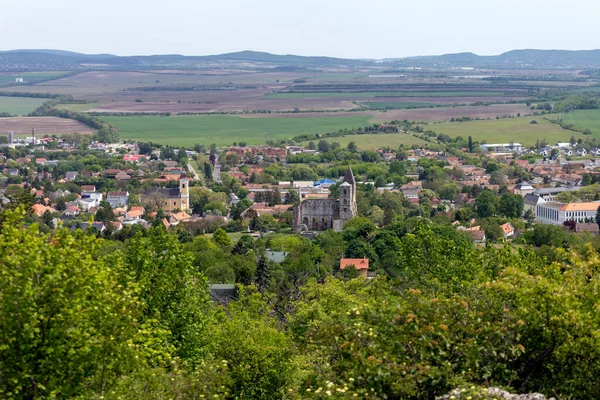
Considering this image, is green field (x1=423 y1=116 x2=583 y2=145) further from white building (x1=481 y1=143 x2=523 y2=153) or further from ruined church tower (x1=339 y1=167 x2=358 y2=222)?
ruined church tower (x1=339 y1=167 x2=358 y2=222)

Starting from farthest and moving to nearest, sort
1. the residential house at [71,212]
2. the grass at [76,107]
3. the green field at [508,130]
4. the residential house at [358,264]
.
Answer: the grass at [76,107]
the green field at [508,130]
the residential house at [71,212]
the residential house at [358,264]

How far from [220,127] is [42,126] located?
27.0 metres

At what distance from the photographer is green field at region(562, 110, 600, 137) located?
15107cm

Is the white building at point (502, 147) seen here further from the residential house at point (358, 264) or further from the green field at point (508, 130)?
the residential house at point (358, 264)

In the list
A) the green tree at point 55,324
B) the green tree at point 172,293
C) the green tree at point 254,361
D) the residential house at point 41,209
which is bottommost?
the residential house at point 41,209

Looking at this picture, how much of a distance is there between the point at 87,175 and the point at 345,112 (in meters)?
86.1

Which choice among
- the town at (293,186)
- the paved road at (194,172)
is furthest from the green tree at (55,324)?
the paved road at (194,172)

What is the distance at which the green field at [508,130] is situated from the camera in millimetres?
141125

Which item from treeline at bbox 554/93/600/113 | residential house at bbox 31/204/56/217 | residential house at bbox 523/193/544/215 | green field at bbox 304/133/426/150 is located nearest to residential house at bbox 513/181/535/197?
residential house at bbox 523/193/544/215

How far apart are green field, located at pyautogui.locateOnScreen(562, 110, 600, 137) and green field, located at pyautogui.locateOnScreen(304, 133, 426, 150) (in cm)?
2562

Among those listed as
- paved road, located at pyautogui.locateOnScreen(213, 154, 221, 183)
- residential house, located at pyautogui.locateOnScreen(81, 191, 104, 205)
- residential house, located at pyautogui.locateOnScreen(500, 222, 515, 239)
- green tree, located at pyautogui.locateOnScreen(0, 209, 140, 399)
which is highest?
green tree, located at pyautogui.locateOnScreen(0, 209, 140, 399)

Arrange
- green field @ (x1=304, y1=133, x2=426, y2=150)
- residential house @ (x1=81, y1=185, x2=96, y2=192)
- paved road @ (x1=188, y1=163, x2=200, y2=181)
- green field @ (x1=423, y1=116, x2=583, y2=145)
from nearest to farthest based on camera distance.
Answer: residential house @ (x1=81, y1=185, x2=96, y2=192), paved road @ (x1=188, y1=163, x2=200, y2=181), green field @ (x1=304, y1=133, x2=426, y2=150), green field @ (x1=423, y1=116, x2=583, y2=145)

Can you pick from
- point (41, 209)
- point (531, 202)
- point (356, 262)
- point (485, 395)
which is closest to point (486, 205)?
point (531, 202)

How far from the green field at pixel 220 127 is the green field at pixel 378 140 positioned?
36.0 feet
